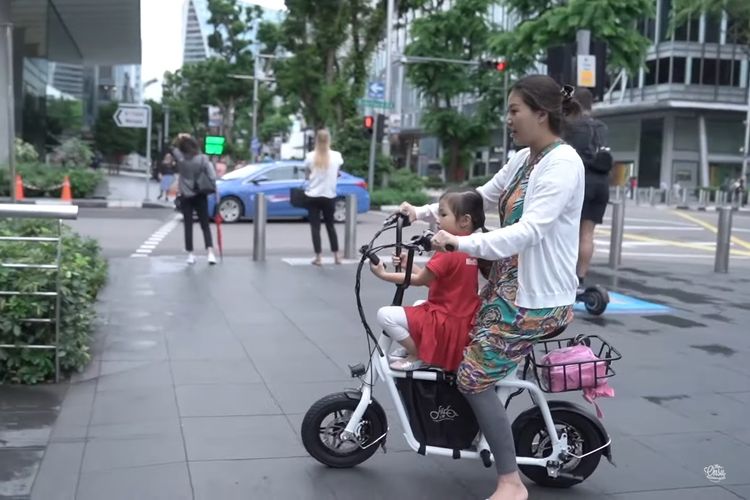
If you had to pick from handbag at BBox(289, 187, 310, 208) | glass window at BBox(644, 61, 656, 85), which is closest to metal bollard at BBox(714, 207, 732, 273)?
handbag at BBox(289, 187, 310, 208)

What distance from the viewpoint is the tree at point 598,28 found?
24.0 meters

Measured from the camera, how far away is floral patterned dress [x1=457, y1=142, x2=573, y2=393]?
12.8ft

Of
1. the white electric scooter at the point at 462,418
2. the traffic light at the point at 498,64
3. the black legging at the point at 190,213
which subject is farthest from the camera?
the traffic light at the point at 498,64

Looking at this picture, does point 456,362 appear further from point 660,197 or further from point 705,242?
point 660,197

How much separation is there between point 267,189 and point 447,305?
58.8 ft

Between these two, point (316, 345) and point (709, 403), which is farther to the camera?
point (316, 345)

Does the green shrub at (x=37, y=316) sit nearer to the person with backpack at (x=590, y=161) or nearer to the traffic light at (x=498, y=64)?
the person with backpack at (x=590, y=161)

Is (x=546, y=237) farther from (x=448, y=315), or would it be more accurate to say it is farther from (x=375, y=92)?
(x=375, y=92)

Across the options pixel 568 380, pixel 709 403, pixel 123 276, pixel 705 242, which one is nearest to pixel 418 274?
pixel 568 380

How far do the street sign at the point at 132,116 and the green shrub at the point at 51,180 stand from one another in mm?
2080

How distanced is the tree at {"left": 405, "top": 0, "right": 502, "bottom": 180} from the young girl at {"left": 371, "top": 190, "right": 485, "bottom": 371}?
3498cm

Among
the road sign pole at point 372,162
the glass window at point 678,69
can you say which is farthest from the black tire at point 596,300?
the glass window at point 678,69

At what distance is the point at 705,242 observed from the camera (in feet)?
67.3

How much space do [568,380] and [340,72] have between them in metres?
33.6
